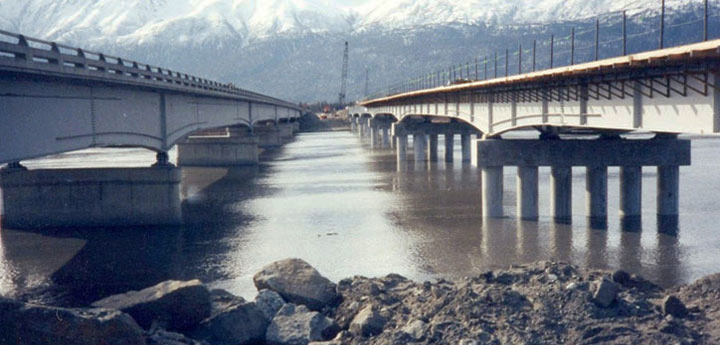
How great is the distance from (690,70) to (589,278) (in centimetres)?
646

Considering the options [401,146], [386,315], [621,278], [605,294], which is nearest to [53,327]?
[386,315]

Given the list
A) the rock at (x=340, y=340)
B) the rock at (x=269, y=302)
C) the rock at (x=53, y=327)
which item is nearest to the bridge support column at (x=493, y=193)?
the rock at (x=269, y=302)

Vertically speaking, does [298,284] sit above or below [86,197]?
below

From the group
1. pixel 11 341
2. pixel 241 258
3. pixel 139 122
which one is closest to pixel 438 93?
pixel 139 122

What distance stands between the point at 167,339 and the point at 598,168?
25.9 meters

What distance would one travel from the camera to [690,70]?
70.0 feet

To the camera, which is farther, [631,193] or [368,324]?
[631,193]

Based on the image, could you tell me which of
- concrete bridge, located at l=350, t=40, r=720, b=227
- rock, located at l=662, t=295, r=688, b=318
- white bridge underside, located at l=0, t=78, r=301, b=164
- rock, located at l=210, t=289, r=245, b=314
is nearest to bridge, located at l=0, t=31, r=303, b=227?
white bridge underside, located at l=0, t=78, r=301, b=164

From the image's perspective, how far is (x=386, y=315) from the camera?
1836 centimetres

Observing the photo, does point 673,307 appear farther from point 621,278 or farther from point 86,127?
point 86,127

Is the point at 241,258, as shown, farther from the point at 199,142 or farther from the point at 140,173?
the point at 199,142

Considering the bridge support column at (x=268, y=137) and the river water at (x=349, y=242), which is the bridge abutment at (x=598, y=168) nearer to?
the river water at (x=349, y=242)

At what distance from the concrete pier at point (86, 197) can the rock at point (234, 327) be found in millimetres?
20247

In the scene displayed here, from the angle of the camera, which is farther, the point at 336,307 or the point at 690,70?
the point at 690,70
